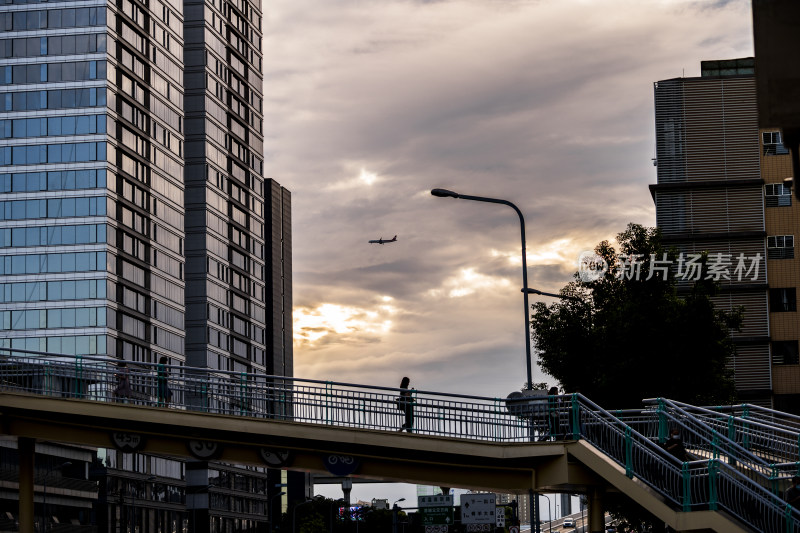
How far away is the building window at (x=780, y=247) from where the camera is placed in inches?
2840

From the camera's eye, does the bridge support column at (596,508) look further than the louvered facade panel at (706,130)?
No

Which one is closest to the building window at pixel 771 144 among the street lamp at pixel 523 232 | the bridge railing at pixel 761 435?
the street lamp at pixel 523 232

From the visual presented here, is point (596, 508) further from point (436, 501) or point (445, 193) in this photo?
point (436, 501)

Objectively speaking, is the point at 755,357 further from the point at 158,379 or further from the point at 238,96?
the point at 238,96

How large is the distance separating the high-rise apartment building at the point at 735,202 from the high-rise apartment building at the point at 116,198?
5808 centimetres

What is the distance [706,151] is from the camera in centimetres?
7262

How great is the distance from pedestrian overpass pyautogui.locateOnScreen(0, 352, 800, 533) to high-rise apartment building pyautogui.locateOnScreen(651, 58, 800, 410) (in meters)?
36.4

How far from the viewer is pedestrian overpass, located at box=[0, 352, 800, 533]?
29.4m

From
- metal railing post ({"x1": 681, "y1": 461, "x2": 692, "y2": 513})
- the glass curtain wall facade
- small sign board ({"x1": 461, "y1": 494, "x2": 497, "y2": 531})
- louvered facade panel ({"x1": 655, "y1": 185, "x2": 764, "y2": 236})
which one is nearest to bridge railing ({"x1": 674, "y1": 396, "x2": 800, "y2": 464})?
metal railing post ({"x1": 681, "y1": 461, "x2": 692, "y2": 513})

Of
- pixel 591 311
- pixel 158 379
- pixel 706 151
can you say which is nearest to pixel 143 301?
pixel 706 151

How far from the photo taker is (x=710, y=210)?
72562 millimetres

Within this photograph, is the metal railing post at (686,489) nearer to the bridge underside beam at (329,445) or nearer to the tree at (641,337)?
the bridge underside beam at (329,445)

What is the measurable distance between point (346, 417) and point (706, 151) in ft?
145

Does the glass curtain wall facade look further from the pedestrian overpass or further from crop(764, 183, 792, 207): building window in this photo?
the pedestrian overpass
